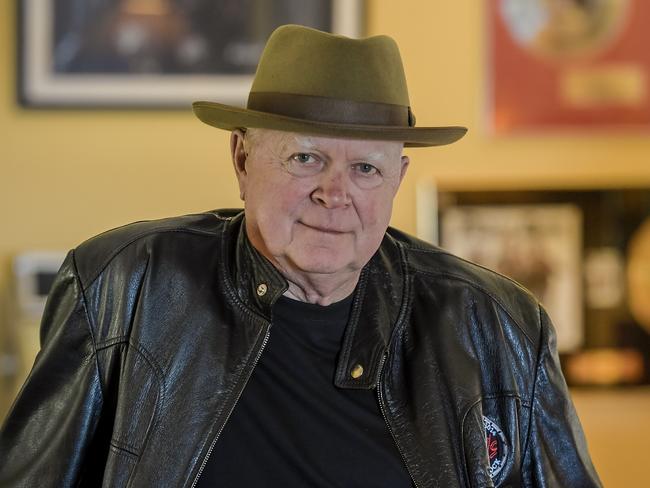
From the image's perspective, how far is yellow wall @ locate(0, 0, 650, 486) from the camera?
2.90 metres

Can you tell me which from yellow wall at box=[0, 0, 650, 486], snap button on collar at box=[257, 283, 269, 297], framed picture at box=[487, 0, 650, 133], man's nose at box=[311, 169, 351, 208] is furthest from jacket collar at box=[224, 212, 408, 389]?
framed picture at box=[487, 0, 650, 133]

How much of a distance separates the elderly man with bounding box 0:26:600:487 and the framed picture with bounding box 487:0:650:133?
4.94 ft

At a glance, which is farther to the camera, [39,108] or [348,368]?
[39,108]

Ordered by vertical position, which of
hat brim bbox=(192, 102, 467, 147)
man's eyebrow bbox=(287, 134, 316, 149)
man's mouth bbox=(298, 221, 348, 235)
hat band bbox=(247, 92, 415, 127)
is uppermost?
hat band bbox=(247, 92, 415, 127)

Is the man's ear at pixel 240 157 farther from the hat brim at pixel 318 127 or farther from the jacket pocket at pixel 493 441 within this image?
the jacket pocket at pixel 493 441

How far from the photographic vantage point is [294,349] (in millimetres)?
1482

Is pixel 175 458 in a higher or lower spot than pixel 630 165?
lower

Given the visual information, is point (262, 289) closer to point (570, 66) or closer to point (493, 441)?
point (493, 441)

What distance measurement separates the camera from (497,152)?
3.00m

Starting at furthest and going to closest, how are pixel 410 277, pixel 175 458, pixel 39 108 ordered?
pixel 39 108
pixel 410 277
pixel 175 458

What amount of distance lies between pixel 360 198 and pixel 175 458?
403 millimetres

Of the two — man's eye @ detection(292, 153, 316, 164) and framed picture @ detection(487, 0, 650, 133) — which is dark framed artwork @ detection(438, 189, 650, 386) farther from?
man's eye @ detection(292, 153, 316, 164)

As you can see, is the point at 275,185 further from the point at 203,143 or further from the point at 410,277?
the point at 203,143

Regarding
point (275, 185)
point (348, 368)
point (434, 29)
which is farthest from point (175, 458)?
point (434, 29)
